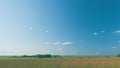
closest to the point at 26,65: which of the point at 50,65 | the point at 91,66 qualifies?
the point at 50,65

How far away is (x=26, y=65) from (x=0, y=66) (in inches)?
62.2

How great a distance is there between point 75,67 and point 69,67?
0.37m

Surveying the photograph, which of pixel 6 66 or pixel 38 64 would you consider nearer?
pixel 6 66

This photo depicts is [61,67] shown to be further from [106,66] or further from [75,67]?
[106,66]

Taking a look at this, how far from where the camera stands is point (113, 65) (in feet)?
Answer: 53.4

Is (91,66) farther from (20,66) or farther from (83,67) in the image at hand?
(20,66)

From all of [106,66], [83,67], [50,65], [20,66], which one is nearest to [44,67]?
[50,65]

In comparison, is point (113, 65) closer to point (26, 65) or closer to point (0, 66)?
point (26, 65)

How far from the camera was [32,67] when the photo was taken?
1516 centimetres

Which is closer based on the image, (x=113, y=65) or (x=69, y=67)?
(x=69, y=67)

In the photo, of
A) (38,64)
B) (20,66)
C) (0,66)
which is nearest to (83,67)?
(38,64)

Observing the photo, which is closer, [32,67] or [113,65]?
[32,67]

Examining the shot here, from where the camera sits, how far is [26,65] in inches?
605

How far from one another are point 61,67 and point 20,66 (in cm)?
254
